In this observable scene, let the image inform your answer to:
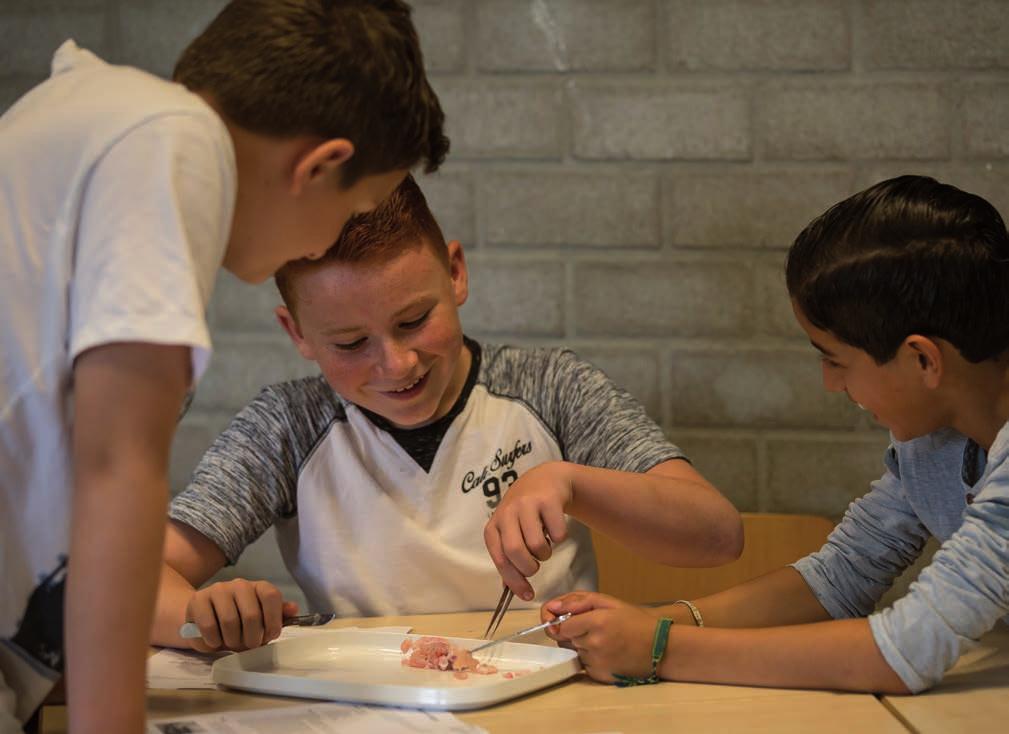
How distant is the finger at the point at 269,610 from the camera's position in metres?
1.20

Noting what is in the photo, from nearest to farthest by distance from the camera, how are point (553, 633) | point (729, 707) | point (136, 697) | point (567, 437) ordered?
point (136, 697) → point (729, 707) → point (553, 633) → point (567, 437)

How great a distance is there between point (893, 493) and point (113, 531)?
97 centimetres

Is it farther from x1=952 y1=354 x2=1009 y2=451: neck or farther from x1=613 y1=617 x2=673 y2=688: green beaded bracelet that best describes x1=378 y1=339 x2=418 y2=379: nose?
x1=952 y1=354 x2=1009 y2=451: neck

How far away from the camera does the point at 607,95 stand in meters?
2.14

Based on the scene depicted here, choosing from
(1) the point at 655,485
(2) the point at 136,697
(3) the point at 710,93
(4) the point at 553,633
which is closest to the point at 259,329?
(3) the point at 710,93

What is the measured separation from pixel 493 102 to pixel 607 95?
20 centimetres

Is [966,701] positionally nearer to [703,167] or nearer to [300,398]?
[300,398]

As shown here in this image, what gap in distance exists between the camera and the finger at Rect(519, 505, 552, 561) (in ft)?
3.83

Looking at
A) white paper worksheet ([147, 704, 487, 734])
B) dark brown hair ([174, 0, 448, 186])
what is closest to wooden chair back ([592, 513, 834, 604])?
white paper worksheet ([147, 704, 487, 734])

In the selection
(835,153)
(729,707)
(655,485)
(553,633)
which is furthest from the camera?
(835,153)

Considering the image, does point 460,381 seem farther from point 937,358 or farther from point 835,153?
point 835,153

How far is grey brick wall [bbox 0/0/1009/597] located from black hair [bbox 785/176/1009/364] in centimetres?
88

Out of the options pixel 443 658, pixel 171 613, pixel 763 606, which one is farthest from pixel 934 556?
pixel 171 613

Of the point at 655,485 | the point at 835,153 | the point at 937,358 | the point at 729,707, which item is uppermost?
the point at 835,153
